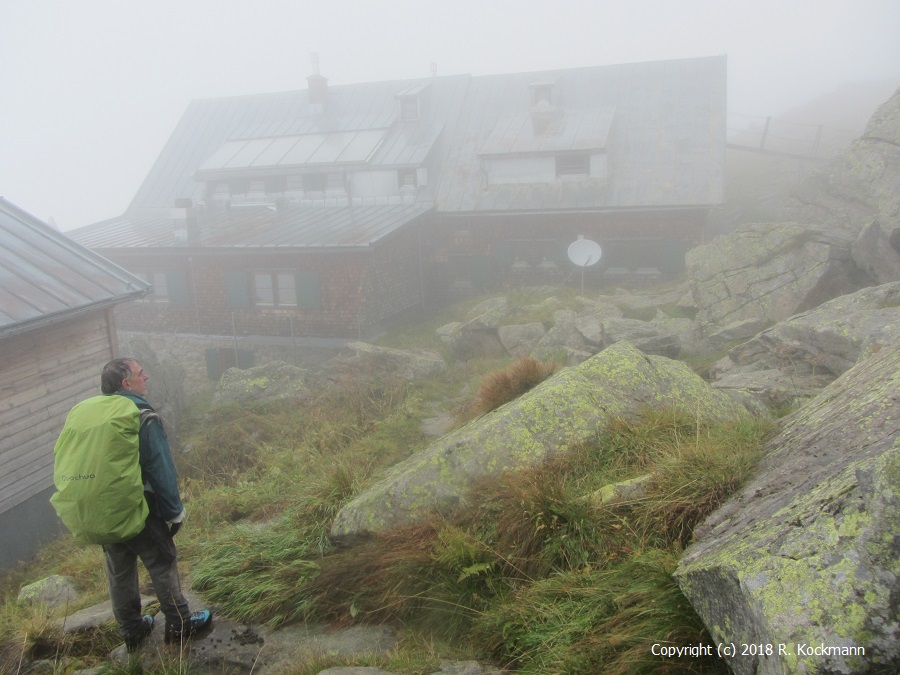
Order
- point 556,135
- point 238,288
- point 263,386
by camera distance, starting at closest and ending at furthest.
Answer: point 263,386 < point 238,288 < point 556,135

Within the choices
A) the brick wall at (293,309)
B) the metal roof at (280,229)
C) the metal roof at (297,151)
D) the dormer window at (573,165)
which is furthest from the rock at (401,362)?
the metal roof at (297,151)

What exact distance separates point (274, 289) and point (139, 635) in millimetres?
15695

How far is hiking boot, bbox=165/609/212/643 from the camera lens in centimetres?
396

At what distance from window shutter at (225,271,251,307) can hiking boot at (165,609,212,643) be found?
1590 centimetres

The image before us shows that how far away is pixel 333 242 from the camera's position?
1744cm

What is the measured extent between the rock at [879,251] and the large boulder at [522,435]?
20.3 feet

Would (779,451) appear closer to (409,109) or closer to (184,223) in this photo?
(184,223)

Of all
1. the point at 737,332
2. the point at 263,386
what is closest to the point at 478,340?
the point at 263,386

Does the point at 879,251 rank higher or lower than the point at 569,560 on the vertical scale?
higher

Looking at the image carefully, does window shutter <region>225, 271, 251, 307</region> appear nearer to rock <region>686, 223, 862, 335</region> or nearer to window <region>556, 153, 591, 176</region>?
window <region>556, 153, 591, 176</region>

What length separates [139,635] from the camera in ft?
13.3

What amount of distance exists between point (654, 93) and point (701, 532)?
22903 millimetres

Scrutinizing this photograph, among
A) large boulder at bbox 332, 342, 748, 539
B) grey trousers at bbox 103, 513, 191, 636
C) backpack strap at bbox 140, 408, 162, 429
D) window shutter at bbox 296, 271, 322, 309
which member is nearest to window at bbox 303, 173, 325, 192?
window shutter at bbox 296, 271, 322, 309

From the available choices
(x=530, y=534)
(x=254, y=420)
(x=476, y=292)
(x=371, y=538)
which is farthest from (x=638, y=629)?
(x=476, y=292)
